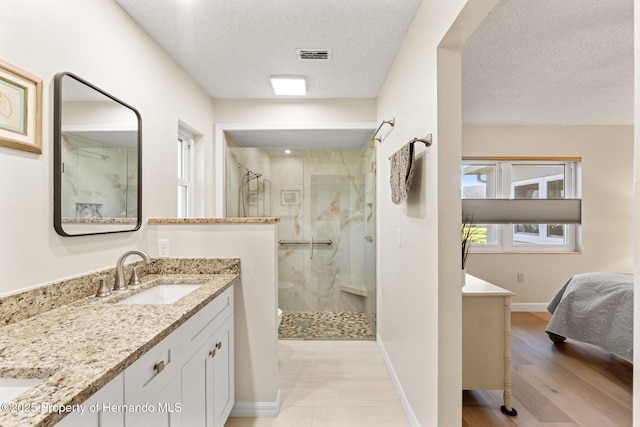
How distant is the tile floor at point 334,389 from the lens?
1799 millimetres

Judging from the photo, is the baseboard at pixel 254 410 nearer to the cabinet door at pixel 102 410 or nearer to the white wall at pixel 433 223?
the white wall at pixel 433 223

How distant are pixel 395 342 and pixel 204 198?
7.22 ft

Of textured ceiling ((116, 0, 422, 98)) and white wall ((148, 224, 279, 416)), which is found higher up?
textured ceiling ((116, 0, 422, 98))

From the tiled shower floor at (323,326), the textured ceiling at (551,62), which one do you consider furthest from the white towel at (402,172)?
the tiled shower floor at (323,326)

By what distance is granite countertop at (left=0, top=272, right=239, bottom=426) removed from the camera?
0.59 m

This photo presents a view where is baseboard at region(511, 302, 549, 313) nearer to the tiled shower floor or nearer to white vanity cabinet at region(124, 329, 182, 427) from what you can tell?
the tiled shower floor

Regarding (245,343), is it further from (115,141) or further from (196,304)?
(115,141)

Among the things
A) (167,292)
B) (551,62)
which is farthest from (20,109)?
(551,62)

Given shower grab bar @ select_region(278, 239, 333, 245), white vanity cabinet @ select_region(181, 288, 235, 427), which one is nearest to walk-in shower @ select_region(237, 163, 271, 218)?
shower grab bar @ select_region(278, 239, 333, 245)

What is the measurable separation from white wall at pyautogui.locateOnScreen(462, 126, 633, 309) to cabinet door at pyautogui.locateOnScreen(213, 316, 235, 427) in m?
3.26

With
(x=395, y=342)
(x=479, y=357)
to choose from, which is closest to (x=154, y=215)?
(x=395, y=342)

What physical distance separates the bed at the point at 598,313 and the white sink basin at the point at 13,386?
336cm

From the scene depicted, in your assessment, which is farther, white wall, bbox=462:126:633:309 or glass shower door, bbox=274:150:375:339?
white wall, bbox=462:126:633:309

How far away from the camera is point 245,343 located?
1828 mm
